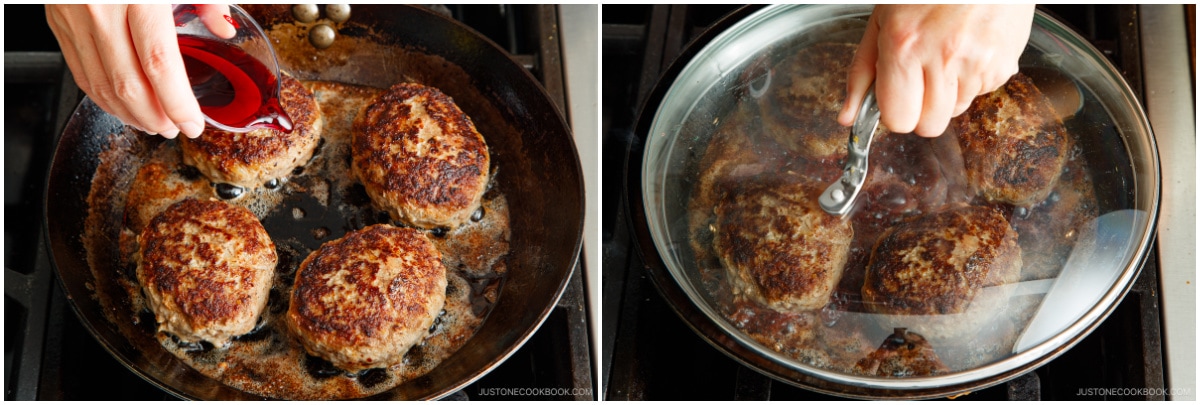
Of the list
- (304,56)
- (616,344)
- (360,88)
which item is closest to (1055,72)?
(616,344)

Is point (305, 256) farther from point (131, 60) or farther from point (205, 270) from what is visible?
point (131, 60)

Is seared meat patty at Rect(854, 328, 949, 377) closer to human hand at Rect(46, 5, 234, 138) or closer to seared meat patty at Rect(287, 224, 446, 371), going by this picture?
seared meat patty at Rect(287, 224, 446, 371)

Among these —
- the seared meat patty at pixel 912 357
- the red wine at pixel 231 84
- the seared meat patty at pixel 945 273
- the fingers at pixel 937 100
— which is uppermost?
the fingers at pixel 937 100

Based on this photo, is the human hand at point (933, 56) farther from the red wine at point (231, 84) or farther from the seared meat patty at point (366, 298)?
the red wine at point (231, 84)

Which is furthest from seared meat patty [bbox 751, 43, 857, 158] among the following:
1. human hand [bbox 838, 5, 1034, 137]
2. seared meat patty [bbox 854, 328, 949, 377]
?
seared meat patty [bbox 854, 328, 949, 377]

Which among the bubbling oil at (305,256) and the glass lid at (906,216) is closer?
the glass lid at (906,216)

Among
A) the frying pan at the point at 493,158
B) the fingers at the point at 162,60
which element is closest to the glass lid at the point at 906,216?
the frying pan at the point at 493,158
